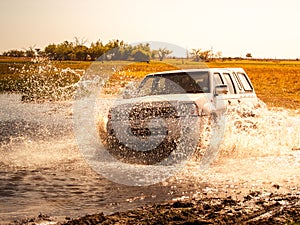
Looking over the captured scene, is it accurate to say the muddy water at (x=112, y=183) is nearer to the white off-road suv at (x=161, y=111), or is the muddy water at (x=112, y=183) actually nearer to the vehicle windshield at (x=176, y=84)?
the white off-road suv at (x=161, y=111)

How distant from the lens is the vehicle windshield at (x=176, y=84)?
1155 cm

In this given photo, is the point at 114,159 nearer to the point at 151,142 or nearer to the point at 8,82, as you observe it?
the point at 151,142

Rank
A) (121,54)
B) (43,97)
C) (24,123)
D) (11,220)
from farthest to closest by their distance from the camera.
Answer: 1. (121,54)
2. (43,97)
3. (24,123)
4. (11,220)

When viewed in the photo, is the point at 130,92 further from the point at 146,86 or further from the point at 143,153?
the point at 143,153

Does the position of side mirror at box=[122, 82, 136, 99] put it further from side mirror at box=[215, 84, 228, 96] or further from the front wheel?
side mirror at box=[215, 84, 228, 96]

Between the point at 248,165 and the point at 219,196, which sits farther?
the point at 248,165

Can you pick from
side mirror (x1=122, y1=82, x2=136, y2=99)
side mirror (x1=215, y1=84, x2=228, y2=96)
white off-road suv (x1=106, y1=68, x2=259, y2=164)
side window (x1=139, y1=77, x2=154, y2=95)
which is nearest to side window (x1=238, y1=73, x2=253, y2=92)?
white off-road suv (x1=106, y1=68, x2=259, y2=164)

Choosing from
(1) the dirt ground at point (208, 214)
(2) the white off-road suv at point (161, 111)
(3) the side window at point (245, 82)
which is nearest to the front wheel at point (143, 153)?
(2) the white off-road suv at point (161, 111)

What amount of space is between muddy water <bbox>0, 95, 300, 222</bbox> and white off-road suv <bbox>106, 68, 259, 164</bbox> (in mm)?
809

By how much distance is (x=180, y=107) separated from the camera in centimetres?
1043

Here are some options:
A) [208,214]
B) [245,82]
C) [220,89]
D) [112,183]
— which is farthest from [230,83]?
[208,214]

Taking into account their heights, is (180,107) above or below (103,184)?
above

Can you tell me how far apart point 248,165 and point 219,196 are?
2798 millimetres

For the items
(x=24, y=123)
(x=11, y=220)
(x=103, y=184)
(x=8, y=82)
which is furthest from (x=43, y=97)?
(x=11, y=220)
